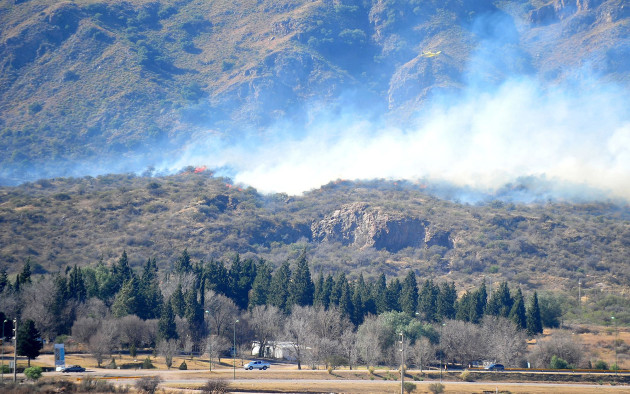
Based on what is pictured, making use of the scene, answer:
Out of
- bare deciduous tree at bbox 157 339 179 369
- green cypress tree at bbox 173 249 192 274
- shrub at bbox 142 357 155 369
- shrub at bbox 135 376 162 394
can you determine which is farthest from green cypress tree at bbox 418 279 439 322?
shrub at bbox 135 376 162 394

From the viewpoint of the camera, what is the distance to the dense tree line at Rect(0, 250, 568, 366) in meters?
122

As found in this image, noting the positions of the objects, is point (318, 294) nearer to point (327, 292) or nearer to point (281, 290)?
point (327, 292)

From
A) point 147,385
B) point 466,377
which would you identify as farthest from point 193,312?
point 147,385

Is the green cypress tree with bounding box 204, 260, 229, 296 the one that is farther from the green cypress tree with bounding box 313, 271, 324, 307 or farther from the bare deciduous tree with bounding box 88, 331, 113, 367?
the bare deciduous tree with bounding box 88, 331, 113, 367

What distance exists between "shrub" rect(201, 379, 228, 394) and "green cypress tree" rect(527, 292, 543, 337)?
66.0m

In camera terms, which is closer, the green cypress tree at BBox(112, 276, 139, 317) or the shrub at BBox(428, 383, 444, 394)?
the shrub at BBox(428, 383, 444, 394)

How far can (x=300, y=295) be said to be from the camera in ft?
474

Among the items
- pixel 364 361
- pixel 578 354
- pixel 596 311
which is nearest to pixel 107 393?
pixel 364 361

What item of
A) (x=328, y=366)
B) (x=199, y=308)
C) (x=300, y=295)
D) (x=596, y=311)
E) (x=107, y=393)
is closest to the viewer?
(x=107, y=393)

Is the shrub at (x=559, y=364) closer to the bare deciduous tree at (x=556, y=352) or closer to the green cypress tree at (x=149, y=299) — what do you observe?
the bare deciduous tree at (x=556, y=352)

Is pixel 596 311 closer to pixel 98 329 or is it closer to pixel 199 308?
pixel 199 308

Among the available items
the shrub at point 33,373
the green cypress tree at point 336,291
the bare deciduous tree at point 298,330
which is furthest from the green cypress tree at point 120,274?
the shrub at point 33,373

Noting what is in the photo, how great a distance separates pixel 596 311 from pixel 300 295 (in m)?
59.2

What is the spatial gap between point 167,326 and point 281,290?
92.6 ft
